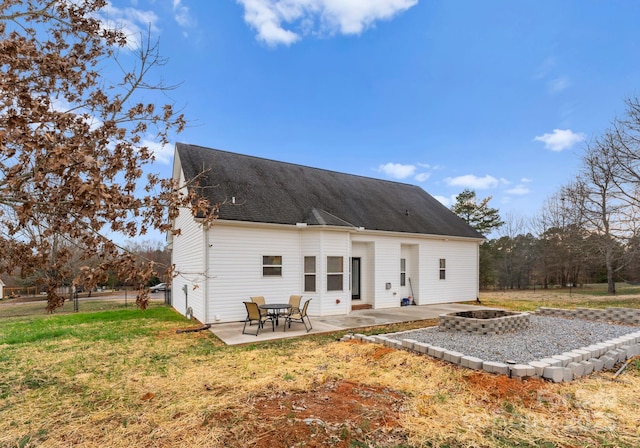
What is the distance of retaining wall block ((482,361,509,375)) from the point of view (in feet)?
16.0

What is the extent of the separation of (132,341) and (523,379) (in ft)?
26.9

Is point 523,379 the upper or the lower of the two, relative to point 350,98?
lower

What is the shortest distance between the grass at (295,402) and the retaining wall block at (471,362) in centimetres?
20

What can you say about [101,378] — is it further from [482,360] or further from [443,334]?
[443,334]

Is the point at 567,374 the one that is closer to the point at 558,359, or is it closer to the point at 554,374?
the point at 554,374

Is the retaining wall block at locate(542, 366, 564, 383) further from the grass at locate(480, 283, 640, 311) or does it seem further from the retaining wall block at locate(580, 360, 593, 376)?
the grass at locate(480, 283, 640, 311)

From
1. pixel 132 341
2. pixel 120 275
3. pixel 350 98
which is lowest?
pixel 132 341

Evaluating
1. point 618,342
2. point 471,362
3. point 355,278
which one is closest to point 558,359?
point 471,362

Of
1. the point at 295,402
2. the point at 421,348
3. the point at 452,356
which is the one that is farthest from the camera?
the point at 421,348

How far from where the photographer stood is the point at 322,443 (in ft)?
10.1

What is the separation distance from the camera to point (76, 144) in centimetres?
257

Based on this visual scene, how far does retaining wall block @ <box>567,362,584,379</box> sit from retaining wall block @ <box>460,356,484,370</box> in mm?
1288

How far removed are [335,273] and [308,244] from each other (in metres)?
1.40

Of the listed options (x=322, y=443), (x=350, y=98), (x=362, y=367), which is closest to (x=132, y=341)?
(x=362, y=367)
